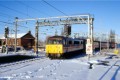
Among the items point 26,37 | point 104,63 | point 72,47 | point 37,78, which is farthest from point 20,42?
point 37,78

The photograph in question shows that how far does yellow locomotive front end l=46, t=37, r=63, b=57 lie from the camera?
27141 mm

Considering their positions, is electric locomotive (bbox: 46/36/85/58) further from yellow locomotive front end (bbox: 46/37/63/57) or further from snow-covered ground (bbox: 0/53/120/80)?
snow-covered ground (bbox: 0/53/120/80)

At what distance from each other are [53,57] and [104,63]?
30.8 feet

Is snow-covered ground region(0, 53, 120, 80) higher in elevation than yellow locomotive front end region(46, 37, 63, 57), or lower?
lower

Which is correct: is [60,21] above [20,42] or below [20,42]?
above

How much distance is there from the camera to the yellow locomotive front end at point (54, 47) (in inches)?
1069

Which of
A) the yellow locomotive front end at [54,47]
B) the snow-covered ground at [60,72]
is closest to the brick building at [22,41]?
the yellow locomotive front end at [54,47]

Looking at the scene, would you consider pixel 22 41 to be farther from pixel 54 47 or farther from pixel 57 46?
pixel 57 46

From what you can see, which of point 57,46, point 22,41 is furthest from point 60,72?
point 22,41

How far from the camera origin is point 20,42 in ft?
196

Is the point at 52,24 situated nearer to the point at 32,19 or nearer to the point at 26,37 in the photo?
the point at 32,19

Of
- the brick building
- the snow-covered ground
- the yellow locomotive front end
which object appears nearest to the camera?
the snow-covered ground

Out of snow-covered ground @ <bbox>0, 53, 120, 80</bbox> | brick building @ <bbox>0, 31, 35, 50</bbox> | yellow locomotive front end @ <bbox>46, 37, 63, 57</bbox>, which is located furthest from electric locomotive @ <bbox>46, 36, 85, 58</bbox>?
brick building @ <bbox>0, 31, 35, 50</bbox>

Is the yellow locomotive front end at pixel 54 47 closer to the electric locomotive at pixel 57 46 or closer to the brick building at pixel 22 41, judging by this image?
the electric locomotive at pixel 57 46
